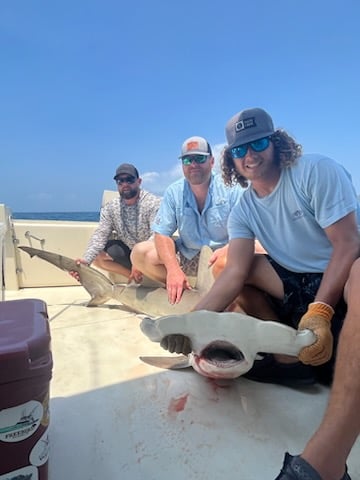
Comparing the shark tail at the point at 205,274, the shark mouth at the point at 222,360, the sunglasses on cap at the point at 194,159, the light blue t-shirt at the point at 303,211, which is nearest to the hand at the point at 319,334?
the shark mouth at the point at 222,360

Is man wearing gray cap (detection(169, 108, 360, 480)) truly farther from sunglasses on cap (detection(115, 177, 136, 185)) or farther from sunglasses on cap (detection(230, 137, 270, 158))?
sunglasses on cap (detection(115, 177, 136, 185))

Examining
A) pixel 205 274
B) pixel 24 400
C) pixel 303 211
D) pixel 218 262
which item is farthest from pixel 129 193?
pixel 24 400

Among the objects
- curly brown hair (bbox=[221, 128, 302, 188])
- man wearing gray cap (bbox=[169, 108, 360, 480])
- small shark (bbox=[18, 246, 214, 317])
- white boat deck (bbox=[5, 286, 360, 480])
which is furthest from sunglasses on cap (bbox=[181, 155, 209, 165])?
white boat deck (bbox=[5, 286, 360, 480])

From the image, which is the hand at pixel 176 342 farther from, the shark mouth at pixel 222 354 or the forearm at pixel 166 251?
the forearm at pixel 166 251

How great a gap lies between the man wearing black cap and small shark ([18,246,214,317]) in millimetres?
516

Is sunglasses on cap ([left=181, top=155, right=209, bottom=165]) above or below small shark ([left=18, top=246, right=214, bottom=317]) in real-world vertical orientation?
above

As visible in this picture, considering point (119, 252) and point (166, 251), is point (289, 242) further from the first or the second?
point (119, 252)

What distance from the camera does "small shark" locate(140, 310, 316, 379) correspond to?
44.4 inches

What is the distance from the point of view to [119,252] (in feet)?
11.9

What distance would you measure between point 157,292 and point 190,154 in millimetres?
1130

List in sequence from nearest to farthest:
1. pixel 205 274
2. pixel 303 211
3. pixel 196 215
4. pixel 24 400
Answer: pixel 24 400 → pixel 303 211 → pixel 205 274 → pixel 196 215

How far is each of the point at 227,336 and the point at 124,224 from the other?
2.53 metres

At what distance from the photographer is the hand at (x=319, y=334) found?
45.8 inches

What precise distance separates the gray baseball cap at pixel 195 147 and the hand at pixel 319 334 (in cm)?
183
